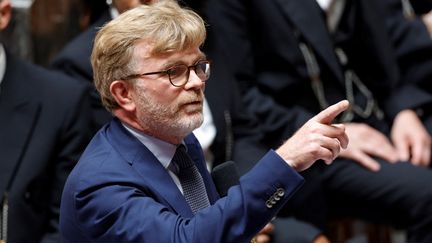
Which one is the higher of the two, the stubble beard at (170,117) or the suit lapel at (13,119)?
the stubble beard at (170,117)

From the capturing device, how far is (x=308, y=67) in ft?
11.4

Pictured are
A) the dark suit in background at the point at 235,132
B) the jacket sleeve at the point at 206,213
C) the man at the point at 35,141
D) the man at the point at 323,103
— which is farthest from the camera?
the man at the point at 323,103

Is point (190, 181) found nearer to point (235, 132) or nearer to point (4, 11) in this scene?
point (4, 11)

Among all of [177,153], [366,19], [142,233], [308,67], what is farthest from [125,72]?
[366,19]

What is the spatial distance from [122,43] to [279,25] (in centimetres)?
145

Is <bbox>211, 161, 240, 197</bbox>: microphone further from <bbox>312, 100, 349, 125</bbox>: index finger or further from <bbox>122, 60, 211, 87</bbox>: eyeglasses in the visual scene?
<bbox>312, 100, 349, 125</bbox>: index finger

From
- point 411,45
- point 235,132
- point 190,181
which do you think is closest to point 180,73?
point 190,181

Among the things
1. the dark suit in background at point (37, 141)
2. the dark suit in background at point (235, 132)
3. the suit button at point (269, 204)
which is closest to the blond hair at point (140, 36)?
the suit button at point (269, 204)

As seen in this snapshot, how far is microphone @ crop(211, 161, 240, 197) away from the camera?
2277 millimetres

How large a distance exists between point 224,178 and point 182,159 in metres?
0.14

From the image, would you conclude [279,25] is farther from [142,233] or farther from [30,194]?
[142,233]

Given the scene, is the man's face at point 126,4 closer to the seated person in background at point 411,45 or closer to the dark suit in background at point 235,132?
the dark suit in background at point 235,132

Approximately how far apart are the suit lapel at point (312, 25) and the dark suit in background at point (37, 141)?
0.83 m

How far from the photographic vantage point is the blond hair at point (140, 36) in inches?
80.4
